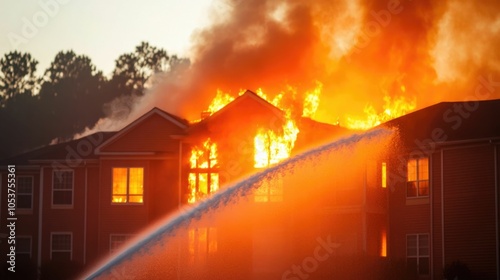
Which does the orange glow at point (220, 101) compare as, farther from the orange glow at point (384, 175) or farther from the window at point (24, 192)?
the window at point (24, 192)

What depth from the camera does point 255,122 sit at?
Answer: 46.8m

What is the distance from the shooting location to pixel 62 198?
2147 inches

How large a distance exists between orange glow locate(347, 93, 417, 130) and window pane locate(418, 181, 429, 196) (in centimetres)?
897

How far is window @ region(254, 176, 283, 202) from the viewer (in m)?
46.4

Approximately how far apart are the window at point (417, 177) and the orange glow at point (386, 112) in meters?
8.40

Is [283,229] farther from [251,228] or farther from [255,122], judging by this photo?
[255,122]

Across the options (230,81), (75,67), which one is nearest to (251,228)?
(230,81)

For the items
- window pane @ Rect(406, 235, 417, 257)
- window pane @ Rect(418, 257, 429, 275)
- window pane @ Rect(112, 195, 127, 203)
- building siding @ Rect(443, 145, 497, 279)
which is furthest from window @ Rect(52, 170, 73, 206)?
building siding @ Rect(443, 145, 497, 279)

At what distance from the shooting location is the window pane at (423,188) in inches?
1827

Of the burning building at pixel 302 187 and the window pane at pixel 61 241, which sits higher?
the burning building at pixel 302 187

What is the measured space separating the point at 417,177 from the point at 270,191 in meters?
6.33

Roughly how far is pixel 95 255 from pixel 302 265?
1396 cm

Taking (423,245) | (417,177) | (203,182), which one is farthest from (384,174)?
(203,182)

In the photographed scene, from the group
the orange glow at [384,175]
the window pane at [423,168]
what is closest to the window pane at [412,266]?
the window pane at [423,168]
